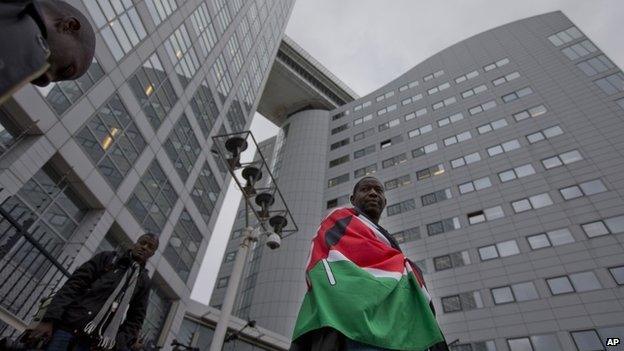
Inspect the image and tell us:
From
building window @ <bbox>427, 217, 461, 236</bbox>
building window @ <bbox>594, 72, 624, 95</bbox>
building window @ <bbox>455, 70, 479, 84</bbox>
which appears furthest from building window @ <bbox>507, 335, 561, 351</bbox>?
building window @ <bbox>455, 70, 479, 84</bbox>

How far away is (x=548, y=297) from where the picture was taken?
2644 cm

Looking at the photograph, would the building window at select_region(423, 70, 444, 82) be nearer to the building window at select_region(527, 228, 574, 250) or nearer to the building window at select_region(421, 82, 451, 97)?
the building window at select_region(421, 82, 451, 97)

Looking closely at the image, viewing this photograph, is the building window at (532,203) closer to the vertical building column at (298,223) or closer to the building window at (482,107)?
the building window at (482,107)

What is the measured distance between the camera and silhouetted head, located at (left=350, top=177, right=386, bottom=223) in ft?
10.8

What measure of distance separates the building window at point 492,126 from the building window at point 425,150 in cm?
508

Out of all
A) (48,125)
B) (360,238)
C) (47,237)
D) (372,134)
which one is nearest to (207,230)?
(47,237)

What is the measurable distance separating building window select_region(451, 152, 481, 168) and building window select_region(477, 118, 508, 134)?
3333 millimetres

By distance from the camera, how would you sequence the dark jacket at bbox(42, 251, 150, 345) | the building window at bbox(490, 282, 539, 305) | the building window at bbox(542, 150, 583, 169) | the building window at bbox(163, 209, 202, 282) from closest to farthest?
the dark jacket at bbox(42, 251, 150, 345) → the building window at bbox(163, 209, 202, 282) → the building window at bbox(490, 282, 539, 305) → the building window at bbox(542, 150, 583, 169)

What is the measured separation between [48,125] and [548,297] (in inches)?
1242

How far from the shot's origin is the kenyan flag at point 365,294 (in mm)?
1814

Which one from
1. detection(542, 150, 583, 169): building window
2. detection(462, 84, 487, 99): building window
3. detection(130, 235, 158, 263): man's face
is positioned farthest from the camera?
detection(462, 84, 487, 99): building window

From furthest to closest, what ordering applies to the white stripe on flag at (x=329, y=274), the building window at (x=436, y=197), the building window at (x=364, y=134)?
the building window at (x=364, y=134), the building window at (x=436, y=197), the white stripe on flag at (x=329, y=274)

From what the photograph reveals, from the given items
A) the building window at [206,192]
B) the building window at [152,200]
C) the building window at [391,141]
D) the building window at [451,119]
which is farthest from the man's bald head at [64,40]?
the building window at [391,141]

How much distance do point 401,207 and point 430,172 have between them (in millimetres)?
5186
